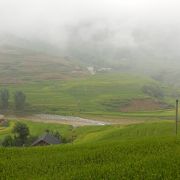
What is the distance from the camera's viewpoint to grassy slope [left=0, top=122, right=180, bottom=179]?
23719 millimetres

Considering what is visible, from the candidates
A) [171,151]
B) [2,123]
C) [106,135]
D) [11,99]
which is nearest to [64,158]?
[171,151]

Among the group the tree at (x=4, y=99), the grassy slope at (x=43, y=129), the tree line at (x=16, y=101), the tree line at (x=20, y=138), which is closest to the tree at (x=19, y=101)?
the tree line at (x=16, y=101)

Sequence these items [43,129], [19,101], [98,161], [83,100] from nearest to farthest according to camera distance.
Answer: [98,161] → [43,129] → [19,101] → [83,100]

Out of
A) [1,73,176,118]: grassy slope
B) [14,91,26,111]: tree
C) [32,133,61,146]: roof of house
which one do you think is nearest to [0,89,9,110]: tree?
[14,91,26,111]: tree

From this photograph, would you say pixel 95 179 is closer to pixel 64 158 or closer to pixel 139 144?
pixel 64 158

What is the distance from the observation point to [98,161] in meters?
27.9

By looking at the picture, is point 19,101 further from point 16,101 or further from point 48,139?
point 48,139

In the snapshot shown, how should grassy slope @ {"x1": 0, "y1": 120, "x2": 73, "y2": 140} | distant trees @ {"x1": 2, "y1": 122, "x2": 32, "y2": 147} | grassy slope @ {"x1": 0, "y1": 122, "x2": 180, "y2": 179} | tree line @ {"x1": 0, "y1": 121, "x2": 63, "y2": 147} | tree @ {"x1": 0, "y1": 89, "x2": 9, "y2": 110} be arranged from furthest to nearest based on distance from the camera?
tree @ {"x1": 0, "y1": 89, "x2": 9, "y2": 110}
grassy slope @ {"x1": 0, "y1": 120, "x2": 73, "y2": 140}
distant trees @ {"x1": 2, "y1": 122, "x2": 32, "y2": 147}
tree line @ {"x1": 0, "y1": 121, "x2": 63, "y2": 147}
grassy slope @ {"x1": 0, "y1": 122, "x2": 180, "y2": 179}

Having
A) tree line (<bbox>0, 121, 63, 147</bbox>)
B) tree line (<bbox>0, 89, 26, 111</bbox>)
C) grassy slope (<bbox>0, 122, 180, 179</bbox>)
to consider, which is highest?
tree line (<bbox>0, 89, 26, 111</bbox>)

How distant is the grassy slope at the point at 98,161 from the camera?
77.8 feet

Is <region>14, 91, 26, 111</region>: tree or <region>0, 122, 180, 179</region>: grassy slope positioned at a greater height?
<region>14, 91, 26, 111</region>: tree

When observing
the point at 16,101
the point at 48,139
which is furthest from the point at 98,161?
the point at 16,101

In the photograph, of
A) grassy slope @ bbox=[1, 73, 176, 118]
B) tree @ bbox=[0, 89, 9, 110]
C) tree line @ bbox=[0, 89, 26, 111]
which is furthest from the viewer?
tree @ bbox=[0, 89, 9, 110]

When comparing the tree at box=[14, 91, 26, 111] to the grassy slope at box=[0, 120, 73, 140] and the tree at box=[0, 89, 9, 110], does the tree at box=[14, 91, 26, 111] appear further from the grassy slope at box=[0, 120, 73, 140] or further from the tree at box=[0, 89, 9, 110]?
the grassy slope at box=[0, 120, 73, 140]
